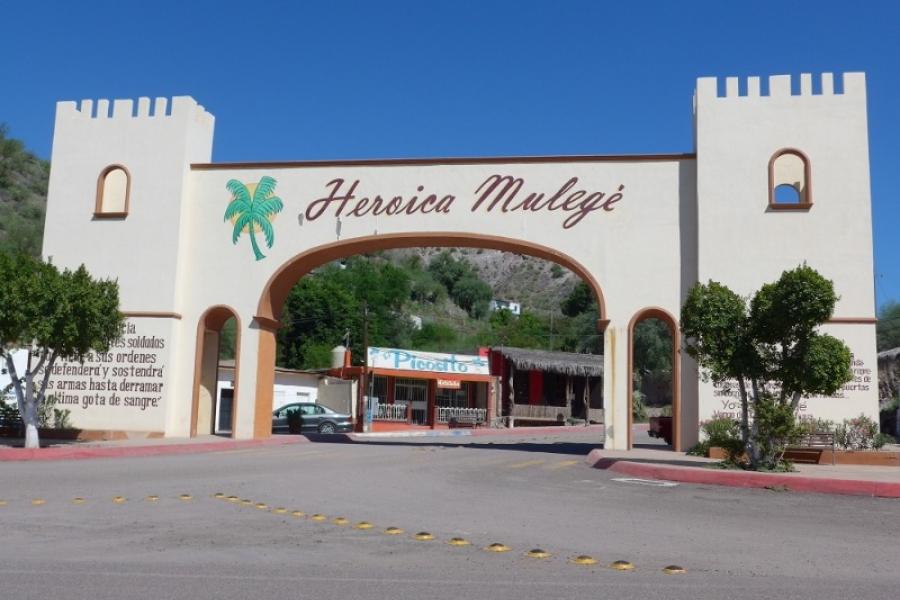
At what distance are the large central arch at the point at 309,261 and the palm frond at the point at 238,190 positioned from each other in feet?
7.03

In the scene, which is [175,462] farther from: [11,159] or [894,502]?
[11,159]

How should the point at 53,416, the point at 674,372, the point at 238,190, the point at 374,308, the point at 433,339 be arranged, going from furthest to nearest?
the point at 433,339, the point at 374,308, the point at 238,190, the point at 53,416, the point at 674,372

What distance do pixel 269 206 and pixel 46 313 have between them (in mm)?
7046

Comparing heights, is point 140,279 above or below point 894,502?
above

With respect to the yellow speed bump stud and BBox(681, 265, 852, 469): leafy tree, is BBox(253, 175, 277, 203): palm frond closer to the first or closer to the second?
BBox(681, 265, 852, 469): leafy tree

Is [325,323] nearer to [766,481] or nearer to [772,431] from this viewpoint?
[772,431]

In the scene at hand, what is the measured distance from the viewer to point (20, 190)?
54250 millimetres

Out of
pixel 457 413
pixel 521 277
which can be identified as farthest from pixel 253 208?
pixel 521 277

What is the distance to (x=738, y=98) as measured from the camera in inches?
870

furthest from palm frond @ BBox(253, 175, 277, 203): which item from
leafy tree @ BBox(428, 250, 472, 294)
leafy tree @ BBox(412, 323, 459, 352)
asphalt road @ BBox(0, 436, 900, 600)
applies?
leafy tree @ BBox(428, 250, 472, 294)

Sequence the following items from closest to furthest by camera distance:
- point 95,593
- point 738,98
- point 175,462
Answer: point 95,593 → point 175,462 → point 738,98

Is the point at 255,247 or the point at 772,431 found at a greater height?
the point at 255,247

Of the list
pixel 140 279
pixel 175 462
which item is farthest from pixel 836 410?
pixel 140 279

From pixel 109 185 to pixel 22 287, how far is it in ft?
23.1
